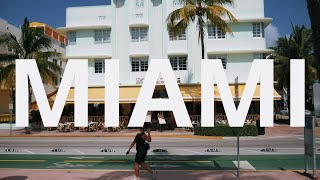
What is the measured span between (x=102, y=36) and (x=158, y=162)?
23.4m

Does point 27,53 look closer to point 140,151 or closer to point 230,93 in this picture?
point 230,93

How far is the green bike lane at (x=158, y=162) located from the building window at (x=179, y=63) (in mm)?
18952

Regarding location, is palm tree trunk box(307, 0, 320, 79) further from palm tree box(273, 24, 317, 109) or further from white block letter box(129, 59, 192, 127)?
palm tree box(273, 24, 317, 109)

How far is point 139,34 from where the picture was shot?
35688 mm

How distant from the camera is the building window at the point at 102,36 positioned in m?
36.3

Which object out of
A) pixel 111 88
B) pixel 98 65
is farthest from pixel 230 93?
pixel 98 65

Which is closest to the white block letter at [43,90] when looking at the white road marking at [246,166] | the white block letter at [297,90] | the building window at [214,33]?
the white road marking at [246,166]

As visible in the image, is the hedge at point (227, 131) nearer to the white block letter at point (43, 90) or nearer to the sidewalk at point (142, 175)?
the white block letter at point (43, 90)

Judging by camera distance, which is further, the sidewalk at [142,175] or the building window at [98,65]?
the building window at [98,65]

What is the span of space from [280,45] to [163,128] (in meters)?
18.0

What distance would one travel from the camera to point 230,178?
37.3ft

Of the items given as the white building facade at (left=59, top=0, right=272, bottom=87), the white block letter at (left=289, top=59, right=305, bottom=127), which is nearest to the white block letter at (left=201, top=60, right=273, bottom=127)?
the white block letter at (left=289, top=59, right=305, bottom=127)

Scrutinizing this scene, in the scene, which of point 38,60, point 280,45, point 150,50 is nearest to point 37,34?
point 38,60

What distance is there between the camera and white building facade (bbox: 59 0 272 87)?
3453 cm
